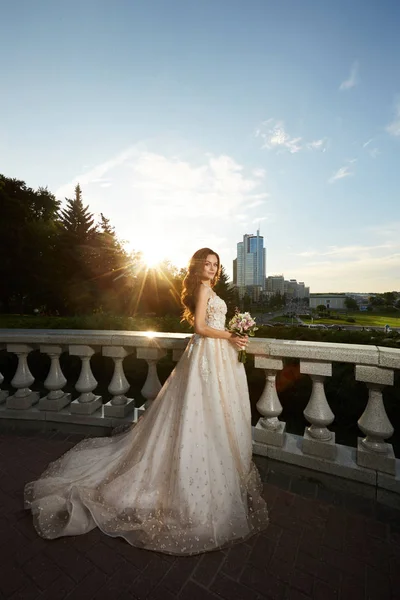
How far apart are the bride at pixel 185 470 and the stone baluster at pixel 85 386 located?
100cm

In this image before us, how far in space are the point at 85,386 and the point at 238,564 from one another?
2973 mm

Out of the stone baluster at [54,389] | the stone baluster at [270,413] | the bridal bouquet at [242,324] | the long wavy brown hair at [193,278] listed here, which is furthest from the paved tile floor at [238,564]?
the long wavy brown hair at [193,278]

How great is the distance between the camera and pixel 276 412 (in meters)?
3.52

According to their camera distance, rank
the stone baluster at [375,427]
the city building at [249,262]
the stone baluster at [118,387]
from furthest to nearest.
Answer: the city building at [249,262]
the stone baluster at [118,387]
the stone baluster at [375,427]

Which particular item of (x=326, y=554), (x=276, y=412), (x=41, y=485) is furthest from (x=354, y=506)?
(x=41, y=485)

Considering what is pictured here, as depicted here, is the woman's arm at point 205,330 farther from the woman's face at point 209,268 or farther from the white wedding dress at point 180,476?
the woman's face at point 209,268

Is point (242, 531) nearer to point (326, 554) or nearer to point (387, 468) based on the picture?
point (326, 554)

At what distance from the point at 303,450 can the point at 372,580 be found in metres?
1.29

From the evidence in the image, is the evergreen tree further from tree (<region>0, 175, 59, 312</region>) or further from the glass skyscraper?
the glass skyscraper

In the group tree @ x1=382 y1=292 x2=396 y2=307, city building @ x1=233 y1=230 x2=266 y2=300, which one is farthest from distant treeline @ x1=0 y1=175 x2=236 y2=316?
tree @ x1=382 y1=292 x2=396 y2=307

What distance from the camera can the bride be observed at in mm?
2494

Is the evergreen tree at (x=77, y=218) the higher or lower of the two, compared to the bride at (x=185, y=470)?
higher

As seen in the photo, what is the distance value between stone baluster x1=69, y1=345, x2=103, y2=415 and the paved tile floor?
1.52 metres

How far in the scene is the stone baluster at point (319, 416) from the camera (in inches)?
127
